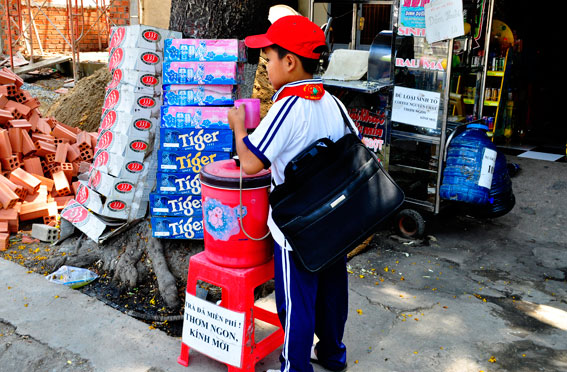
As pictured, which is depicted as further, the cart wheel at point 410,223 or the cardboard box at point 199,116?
the cart wheel at point 410,223

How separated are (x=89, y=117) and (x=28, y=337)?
208 inches

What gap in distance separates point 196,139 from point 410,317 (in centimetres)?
200

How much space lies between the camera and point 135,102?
4.31 m

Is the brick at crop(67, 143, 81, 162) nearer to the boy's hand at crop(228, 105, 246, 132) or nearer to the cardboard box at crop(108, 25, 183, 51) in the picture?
the cardboard box at crop(108, 25, 183, 51)

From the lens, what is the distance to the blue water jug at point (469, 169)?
471cm

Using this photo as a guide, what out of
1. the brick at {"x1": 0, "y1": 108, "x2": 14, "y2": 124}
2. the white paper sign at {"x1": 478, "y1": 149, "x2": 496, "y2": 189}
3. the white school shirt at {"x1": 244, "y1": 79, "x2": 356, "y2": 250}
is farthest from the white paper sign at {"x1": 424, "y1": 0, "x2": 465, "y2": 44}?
the brick at {"x1": 0, "y1": 108, "x2": 14, "y2": 124}

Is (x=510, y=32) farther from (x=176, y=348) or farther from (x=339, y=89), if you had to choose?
(x=176, y=348)

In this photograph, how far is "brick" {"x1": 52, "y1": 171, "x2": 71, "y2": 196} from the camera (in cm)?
580

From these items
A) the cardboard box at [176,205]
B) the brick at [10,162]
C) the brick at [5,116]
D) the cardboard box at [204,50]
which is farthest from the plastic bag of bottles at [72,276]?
the brick at [5,116]

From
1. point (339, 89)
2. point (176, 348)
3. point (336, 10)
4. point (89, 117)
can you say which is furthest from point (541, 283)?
point (336, 10)

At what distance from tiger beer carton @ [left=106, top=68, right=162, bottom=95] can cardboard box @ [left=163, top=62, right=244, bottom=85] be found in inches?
14.3

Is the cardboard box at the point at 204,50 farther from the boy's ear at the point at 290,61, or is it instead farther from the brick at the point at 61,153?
the brick at the point at 61,153

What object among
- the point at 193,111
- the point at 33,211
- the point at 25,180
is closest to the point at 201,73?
the point at 193,111

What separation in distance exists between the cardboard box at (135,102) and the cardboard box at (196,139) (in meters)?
0.54
